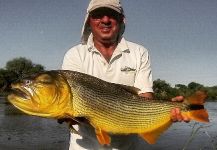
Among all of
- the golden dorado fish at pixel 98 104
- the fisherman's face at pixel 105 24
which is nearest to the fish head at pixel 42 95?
the golden dorado fish at pixel 98 104

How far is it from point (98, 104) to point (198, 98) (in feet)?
4.03

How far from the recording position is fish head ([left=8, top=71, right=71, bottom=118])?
4.20 metres

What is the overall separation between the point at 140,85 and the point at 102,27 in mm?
1001

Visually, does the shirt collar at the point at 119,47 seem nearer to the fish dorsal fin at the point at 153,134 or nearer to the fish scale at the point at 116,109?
the fish scale at the point at 116,109

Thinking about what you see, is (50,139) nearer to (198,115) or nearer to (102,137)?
(102,137)

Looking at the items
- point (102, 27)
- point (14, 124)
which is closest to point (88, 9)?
point (102, 27)

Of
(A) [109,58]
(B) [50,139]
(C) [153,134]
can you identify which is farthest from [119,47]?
(B) [50,139]

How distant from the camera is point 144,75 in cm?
536

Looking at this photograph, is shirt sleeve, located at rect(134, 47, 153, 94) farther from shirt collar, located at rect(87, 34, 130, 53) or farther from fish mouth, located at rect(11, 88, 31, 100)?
fish mouth, located at rect(11, 88, 31, 100)

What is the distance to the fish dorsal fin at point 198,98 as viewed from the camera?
4508mm

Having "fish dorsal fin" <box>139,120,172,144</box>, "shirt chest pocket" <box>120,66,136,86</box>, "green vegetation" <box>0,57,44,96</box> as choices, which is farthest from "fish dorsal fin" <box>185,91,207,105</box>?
"green vegetation" <box>0,57,44,96</box>

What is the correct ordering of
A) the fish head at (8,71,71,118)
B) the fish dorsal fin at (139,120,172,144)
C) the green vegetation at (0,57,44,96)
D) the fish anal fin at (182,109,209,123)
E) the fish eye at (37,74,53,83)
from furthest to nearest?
1. the green vegetation at (0,57,44,96)
2. the fish dorsal fin at (139,120,172,144)
3. the fish anal fin at (182,109,209,123)
4. the fish eye at (37,74,53,83)
5. the fish head at (8,71,71,118)

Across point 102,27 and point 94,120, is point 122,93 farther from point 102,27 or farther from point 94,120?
point 102,27

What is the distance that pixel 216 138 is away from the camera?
24422mm
